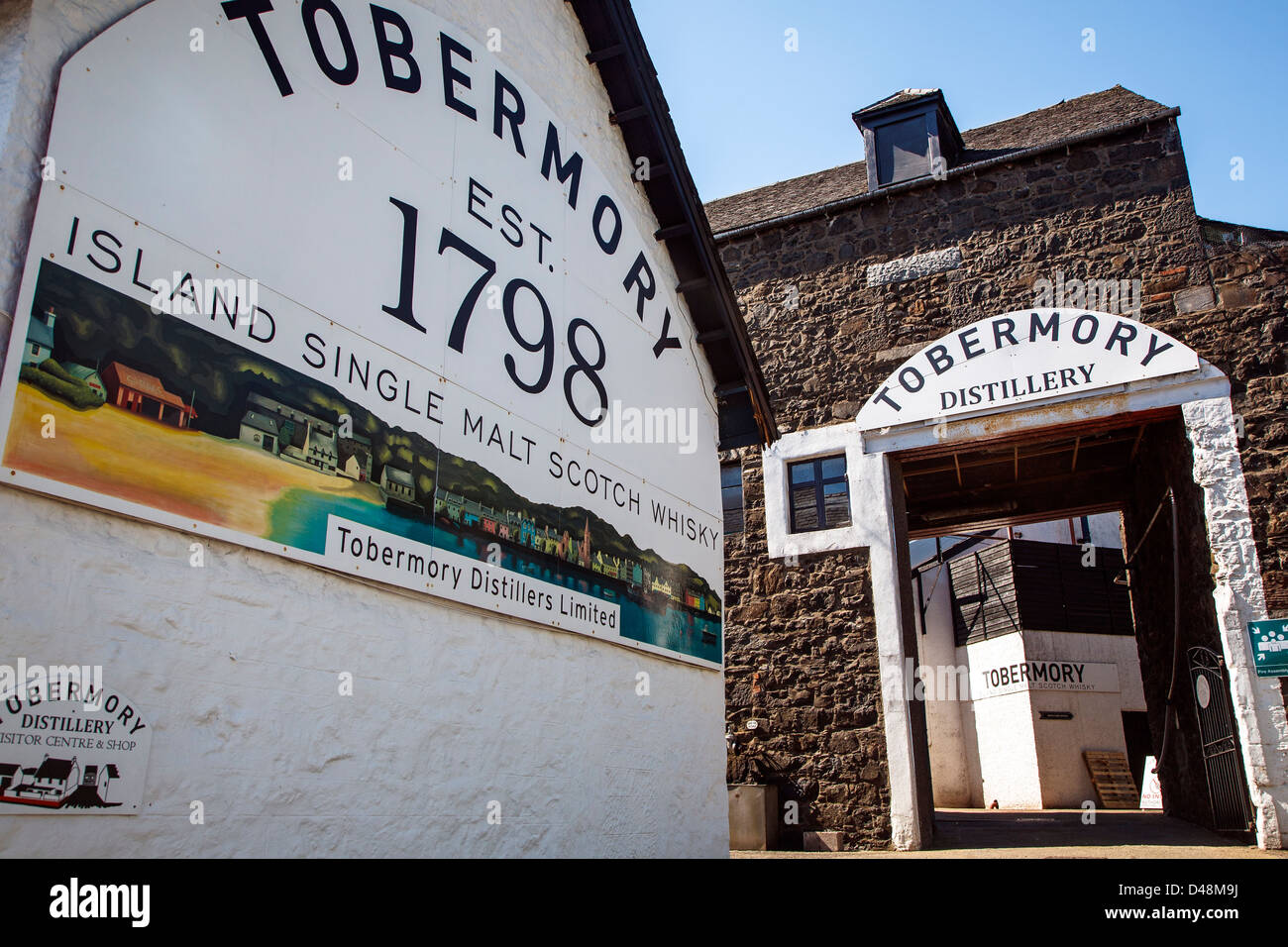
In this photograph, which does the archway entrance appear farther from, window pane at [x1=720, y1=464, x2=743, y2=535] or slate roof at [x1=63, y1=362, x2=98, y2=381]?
slate roof at [x1=63, y1=362, x2=98, y2=381]

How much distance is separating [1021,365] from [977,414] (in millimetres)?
761

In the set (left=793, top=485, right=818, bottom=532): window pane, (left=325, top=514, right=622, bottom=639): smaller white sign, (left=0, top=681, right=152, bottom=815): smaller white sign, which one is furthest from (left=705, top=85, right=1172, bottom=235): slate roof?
(left=0, top=681, right=152, bottom=815): smaller white sign

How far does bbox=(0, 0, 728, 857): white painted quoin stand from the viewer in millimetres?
3357

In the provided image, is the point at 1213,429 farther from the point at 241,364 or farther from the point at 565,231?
the point at 241,364

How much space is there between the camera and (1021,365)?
1103 cm

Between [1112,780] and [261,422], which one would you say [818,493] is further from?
[1112,780]

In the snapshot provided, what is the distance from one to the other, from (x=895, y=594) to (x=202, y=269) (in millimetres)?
8966

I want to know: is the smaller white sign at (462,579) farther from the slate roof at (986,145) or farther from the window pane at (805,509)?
the slate roof at (986,145)

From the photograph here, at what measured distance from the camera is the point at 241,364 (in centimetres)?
401

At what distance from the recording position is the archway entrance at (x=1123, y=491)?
31.4 feet

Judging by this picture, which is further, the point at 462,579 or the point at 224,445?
the point at 462,579

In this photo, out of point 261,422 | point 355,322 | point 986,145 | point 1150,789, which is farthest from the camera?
point 1150,789

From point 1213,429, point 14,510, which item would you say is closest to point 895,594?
point 1213,429

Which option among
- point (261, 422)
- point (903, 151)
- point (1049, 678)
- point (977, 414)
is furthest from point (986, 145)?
point (261, 422)
